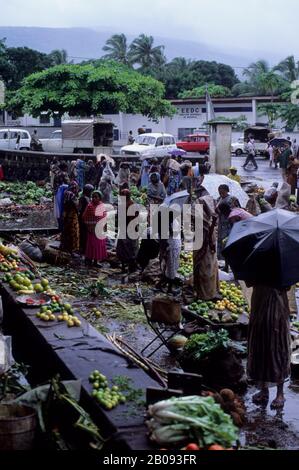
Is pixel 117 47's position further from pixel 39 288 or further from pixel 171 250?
pixel 39 288

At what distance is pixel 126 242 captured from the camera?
12.0m

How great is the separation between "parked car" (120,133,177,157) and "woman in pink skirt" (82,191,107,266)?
19.4 metres

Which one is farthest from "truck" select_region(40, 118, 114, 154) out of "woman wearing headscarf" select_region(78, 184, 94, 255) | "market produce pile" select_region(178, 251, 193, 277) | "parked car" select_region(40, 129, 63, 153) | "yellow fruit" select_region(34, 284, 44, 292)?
"yellow fruit" select_region(34, 284, 44, 292)

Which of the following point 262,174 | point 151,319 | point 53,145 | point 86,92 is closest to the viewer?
point 151,319

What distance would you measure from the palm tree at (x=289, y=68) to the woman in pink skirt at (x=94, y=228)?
48115mm

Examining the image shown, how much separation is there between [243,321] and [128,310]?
6.41 ft

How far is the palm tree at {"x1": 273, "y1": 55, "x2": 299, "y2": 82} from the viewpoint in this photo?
193ft

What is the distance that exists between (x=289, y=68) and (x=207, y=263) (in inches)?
2129

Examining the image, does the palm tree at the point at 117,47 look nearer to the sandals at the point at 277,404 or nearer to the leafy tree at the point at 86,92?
the leafy tree at the point at 86,92

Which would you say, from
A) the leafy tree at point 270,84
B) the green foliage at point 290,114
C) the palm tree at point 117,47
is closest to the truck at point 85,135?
the green foliage at point 290,114

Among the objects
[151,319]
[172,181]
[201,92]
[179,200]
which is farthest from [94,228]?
[201,92]

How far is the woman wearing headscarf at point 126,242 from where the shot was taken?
467 inches

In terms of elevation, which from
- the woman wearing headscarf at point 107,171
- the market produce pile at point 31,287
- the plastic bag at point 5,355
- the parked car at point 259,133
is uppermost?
the parked car at point 259,133

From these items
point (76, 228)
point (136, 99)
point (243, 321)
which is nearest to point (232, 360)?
point (243, 321)
